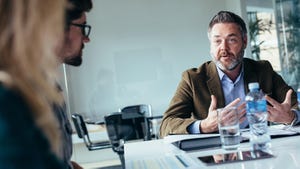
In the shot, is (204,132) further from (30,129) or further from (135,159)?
(30,129)

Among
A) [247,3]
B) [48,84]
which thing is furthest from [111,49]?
[48,84]

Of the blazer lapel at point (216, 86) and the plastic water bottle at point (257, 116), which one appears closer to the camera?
the plastic water bottle at point (257, 116)

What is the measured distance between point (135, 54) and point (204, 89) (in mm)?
3474

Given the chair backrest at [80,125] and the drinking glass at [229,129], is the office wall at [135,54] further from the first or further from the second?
the drinking glass at [229,129]

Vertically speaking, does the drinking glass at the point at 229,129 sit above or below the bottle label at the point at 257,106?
below

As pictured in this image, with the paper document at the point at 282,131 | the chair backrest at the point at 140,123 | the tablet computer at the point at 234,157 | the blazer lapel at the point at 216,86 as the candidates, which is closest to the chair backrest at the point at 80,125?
the chair backrest at the point at 140,123

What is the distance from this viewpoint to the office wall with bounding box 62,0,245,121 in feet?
17.8

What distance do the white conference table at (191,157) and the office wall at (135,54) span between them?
372cm

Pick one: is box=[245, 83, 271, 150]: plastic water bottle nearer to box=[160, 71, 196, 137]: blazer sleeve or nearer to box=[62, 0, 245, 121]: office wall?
box=[160, 71, 196, 137]: blazer sleeve

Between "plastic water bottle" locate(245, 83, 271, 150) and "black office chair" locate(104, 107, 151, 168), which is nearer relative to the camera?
"plastic water bottle" locate(245, 83, 271, 150)

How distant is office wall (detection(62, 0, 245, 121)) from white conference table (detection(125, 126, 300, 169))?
3716 mm

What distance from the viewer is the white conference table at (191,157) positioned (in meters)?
1.17

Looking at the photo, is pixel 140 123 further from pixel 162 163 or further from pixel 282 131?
pixel 162 163

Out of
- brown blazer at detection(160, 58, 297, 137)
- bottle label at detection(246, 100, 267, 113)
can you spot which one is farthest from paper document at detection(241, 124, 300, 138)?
brown blazer at detection(160, 58, 297, 137)
